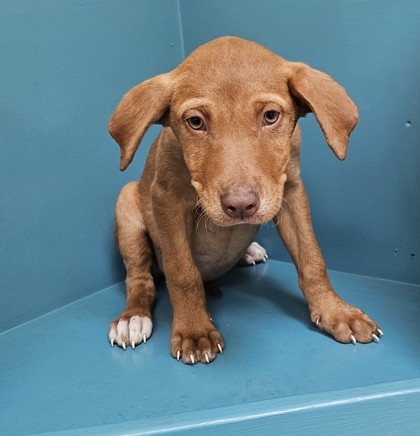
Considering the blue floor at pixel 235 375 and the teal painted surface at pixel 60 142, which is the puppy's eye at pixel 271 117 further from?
the teal painted surface at pixel 60 142

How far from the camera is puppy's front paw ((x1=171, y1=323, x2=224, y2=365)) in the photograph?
91.5 inches

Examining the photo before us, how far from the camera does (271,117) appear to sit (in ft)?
7.22

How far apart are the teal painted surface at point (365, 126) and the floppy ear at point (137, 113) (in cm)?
107

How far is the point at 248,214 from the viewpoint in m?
2.03

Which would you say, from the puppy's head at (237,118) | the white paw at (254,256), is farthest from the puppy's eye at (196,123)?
the white paw at (254,256)

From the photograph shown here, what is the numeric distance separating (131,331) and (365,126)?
61.5 inches

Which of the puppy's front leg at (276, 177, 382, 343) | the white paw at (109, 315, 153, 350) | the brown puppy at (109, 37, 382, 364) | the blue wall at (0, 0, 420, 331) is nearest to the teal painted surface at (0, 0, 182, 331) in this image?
the blue wall at (0, 0, 420, 331)

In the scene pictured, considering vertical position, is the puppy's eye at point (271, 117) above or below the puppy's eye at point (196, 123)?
above

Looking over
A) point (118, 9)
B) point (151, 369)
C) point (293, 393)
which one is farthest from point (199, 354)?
point (118, 9)

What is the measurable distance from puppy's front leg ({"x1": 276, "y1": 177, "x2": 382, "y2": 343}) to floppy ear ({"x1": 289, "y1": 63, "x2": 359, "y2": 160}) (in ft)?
1.52

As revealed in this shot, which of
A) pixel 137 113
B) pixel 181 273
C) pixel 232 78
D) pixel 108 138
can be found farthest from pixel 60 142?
pixel 232 78

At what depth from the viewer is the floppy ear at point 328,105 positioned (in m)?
2.16

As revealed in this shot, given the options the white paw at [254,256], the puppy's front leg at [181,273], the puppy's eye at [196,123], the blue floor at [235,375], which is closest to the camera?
the blue floor at [235,375]

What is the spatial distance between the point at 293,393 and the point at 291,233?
90cm
